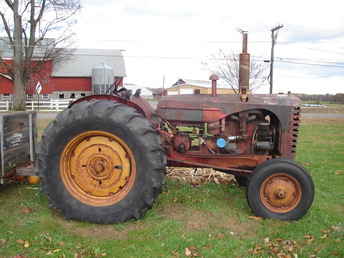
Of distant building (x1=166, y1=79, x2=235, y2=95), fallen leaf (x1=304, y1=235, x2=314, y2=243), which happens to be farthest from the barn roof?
→ fallen leaf (x1=304, y1=235, x2=314, y2=243)

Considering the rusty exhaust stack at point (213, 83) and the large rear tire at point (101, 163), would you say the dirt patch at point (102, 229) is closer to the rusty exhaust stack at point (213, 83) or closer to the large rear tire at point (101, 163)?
the large rear tire at point (101, 163)

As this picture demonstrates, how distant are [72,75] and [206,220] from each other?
3618 centimetres

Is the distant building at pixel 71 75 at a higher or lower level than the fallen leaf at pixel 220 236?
higher

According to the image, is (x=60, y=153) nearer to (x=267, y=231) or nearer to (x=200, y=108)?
(x=200, y=108)

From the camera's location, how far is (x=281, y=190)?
4.01 metres

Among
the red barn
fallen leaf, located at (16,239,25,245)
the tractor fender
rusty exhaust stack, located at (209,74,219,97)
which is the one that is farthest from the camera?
the red barn

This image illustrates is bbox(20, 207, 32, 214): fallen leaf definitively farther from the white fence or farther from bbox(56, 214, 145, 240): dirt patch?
the white fence

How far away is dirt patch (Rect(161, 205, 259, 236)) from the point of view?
3.82m

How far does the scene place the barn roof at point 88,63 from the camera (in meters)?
37.8

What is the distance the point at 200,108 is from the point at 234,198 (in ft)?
4.50

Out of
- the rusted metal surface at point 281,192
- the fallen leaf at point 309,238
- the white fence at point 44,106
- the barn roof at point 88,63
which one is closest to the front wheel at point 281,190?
the rusted metal surface at point 281,192

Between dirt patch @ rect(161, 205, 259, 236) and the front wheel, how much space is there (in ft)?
0.88

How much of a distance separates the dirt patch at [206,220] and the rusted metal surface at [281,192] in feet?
1.13

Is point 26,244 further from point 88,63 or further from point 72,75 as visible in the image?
point 88,63
